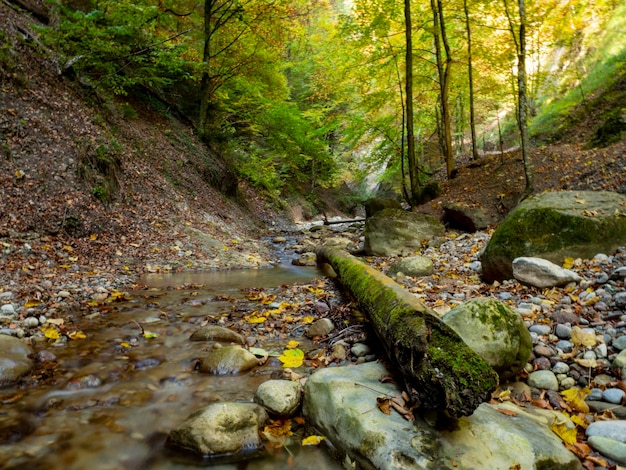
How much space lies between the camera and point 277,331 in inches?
178

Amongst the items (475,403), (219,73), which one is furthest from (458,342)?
(219,73)

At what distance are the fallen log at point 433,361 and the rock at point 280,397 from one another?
0.80 m

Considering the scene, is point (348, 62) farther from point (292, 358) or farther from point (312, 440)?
point (312, 440)

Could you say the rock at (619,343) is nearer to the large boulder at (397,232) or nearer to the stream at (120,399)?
the stream at (120,399)

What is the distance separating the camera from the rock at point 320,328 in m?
4.32

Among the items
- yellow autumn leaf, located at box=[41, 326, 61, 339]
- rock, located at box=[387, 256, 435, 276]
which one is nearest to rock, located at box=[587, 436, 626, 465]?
rock, located at box=[387, 256, 435, 276]

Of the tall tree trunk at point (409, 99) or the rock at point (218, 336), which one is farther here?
the tall tree trunk at point (409, 99)

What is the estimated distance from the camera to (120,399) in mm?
2967

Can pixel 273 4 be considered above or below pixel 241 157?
above

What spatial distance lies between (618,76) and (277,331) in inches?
606

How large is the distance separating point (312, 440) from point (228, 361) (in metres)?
1.31

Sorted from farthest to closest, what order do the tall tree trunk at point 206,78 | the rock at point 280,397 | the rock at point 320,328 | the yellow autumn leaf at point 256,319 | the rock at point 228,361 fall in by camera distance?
1. the tall tree trunk at point 206,78
2. the yellow autumn leaf at point 256,319
3. the rock at point 320,328
4. the rock at point 228,361
5. the rock at point 280,397

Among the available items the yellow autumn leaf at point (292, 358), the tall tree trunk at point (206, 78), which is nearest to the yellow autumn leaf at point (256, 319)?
the yellow autumn leaf at point (292, 358)

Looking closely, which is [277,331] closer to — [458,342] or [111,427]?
[111,427]
